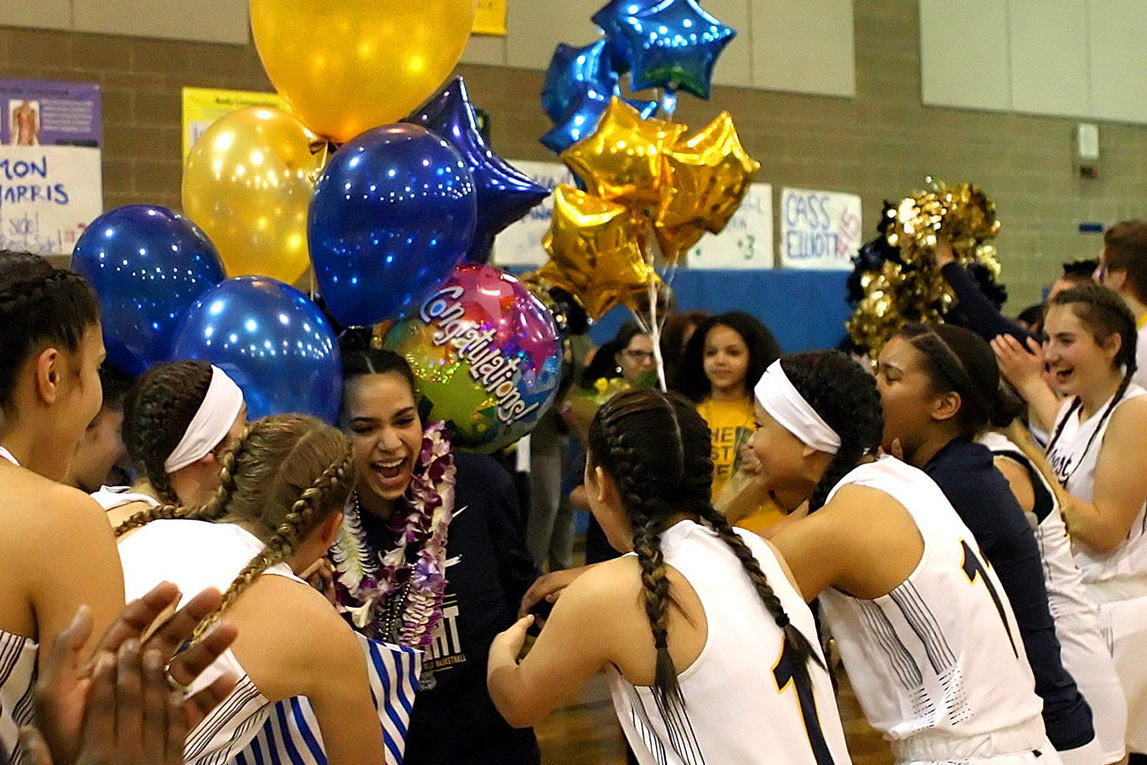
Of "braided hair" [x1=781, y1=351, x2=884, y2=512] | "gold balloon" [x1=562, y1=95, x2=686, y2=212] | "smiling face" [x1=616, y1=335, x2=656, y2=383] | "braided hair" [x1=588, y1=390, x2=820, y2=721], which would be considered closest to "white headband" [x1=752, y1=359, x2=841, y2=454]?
"braided hair" [x1=781, y1=351, x2=884, y2=512]

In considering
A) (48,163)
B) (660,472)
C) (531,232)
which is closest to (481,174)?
(660,472)

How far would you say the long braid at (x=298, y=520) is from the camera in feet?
5.20

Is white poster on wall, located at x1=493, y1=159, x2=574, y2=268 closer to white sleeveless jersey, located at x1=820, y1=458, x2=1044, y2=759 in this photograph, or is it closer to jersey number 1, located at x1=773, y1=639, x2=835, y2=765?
white sleeveless jersey, located at x1=820, y1=458, x2=1044, y2=759

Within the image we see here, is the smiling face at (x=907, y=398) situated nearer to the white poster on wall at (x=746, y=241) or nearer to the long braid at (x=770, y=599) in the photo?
the long braid at (x=770, y=599)

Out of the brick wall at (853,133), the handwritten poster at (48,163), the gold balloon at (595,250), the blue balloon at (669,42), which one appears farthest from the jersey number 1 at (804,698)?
the brick wall at (853,133)

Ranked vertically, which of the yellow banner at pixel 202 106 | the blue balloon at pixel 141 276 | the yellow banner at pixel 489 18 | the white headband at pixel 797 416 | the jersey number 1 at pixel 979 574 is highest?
the yellow banner at pixel 202 106

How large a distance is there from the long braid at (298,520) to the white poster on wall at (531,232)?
19.8 feet

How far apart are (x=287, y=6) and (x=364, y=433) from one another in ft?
3.07

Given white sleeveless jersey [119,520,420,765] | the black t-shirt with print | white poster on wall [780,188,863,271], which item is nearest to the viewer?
white sleeveless jersey [119,520,420,765]

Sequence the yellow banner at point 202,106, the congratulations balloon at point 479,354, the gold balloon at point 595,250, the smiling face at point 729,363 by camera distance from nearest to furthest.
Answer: the congratulations balloon at point 479,354 < the gold balloon at point 595,250 < the smiling face at point 729,363 < the yellow banner at point 202,106

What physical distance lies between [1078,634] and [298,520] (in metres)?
1.86

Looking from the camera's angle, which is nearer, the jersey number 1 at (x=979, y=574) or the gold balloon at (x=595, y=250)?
the jersey number 1 at (x=979, y=574)

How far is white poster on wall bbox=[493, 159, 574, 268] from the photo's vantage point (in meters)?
7.79

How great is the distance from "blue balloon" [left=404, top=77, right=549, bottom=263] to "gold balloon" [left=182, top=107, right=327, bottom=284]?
0.27m
